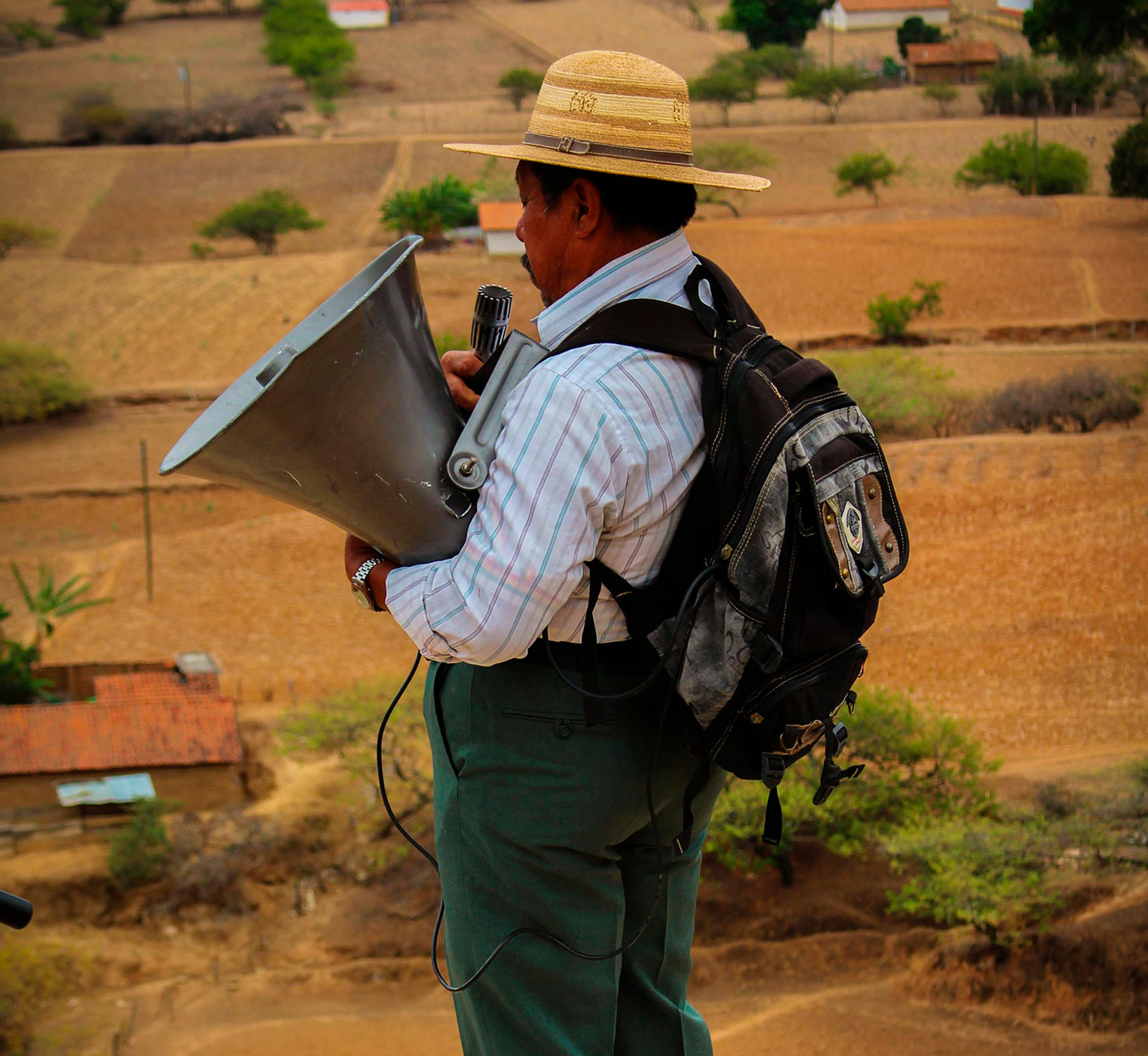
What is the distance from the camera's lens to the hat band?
1714 millimetres

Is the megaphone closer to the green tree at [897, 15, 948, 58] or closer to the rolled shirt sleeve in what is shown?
the rolled shirt sleeve

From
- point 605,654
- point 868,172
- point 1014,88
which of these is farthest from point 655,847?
point 868,172

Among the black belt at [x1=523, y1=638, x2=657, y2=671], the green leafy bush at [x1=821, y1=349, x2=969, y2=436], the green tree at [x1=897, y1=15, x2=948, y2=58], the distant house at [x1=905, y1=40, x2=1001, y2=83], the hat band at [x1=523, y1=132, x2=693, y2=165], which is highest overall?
the green tree at [x1=897, y1=15, x2=948, y2=58]

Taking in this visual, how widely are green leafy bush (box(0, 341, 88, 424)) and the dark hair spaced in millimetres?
16720

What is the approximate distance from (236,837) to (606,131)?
7096 millimetres

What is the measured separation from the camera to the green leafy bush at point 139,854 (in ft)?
25.2

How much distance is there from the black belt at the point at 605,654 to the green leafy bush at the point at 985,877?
431 cm

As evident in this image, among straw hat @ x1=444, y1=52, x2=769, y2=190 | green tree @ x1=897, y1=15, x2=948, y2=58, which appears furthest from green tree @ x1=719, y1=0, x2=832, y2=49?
straw hat @ x1=444, y1=52, x2=769, y2=190

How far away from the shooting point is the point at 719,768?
2.05 meters

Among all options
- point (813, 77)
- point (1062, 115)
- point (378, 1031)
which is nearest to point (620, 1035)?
point (378, 1031)

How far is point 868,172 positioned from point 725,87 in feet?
11.6

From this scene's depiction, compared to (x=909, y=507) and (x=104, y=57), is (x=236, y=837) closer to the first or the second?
(x=909, y=507)

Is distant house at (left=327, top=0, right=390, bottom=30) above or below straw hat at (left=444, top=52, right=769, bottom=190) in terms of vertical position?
above

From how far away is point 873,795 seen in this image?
6625 mm
